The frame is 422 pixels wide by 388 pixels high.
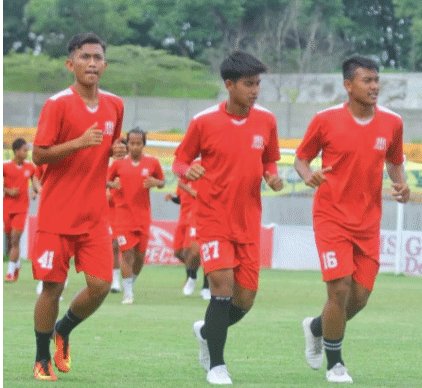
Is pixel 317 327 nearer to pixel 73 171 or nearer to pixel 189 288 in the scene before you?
pixel 73 171

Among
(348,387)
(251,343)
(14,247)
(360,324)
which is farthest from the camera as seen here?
(14,247)

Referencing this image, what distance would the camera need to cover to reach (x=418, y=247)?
23.5 metres

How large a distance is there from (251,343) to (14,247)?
897 centimetres

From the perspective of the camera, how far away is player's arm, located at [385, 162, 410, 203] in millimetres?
8734

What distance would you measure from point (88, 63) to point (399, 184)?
2.40m

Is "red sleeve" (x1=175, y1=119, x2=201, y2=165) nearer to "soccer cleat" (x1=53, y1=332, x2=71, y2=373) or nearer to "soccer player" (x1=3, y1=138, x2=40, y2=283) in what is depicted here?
"soccer cleat" (x1=53, y1=332, x2=71, y2=373)

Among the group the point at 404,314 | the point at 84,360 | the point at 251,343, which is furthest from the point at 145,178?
the point at 84,360

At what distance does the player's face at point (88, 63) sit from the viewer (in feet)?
26.4

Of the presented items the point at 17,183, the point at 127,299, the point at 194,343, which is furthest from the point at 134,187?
the point at 194,343

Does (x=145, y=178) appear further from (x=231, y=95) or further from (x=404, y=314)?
(x=231, y=95)

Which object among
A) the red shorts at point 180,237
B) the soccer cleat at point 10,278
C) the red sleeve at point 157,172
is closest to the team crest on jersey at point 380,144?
the red sleeve at point 157,172

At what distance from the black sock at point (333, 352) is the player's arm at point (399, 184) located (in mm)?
1157

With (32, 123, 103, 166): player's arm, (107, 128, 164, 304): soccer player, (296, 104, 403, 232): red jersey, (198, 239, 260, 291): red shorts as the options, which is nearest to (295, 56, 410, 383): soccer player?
(296, 104, 403, 232): red jersey

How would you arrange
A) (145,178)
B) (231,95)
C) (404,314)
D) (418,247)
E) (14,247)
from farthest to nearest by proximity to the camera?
(418,247) < (14,247) < (145,178) < (404,314) < (231,95)
